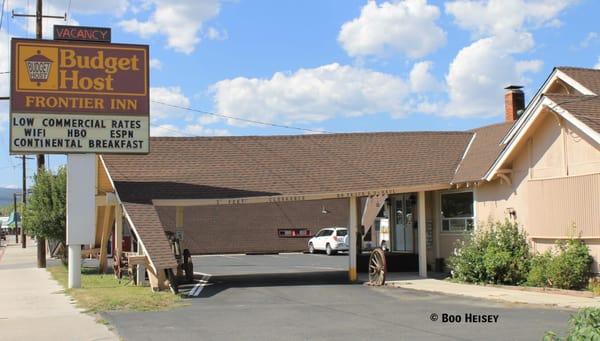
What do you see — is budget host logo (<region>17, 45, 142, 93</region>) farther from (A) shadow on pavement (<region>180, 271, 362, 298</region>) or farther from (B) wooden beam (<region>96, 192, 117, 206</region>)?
(A) shadow on pavement (<region>180, 271, 362, 298</region>)

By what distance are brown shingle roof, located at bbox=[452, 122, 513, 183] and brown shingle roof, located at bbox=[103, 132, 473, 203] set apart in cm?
40

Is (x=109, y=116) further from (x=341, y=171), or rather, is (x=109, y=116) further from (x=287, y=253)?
(x=287, y=253)

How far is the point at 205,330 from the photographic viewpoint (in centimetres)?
1179

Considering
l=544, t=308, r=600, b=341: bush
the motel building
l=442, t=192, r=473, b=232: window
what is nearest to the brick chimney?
the motel building

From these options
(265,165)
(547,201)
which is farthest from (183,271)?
(547,201)

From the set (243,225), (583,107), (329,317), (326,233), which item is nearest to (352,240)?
(583,107)

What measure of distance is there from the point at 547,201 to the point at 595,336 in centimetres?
1298

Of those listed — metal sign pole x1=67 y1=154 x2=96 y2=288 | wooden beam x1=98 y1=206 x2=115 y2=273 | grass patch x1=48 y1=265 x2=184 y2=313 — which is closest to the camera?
grass patch x1=48 y1=265 x2=184 y2=313

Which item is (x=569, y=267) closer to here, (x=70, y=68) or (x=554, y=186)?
(x=554, y=186)

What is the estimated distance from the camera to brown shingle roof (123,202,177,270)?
1781cm

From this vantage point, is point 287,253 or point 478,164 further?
point 287,253

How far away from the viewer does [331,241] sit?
130ft

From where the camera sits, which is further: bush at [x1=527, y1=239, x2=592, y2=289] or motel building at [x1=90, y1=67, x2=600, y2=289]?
motel building at [x1=90, y1=67, x2=600, y2=289]

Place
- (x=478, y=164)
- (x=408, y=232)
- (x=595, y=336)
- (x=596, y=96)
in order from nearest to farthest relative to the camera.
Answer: (x=595, y=336), (x=596, y=96), (x=478, y=164), (x=408, y=232)
